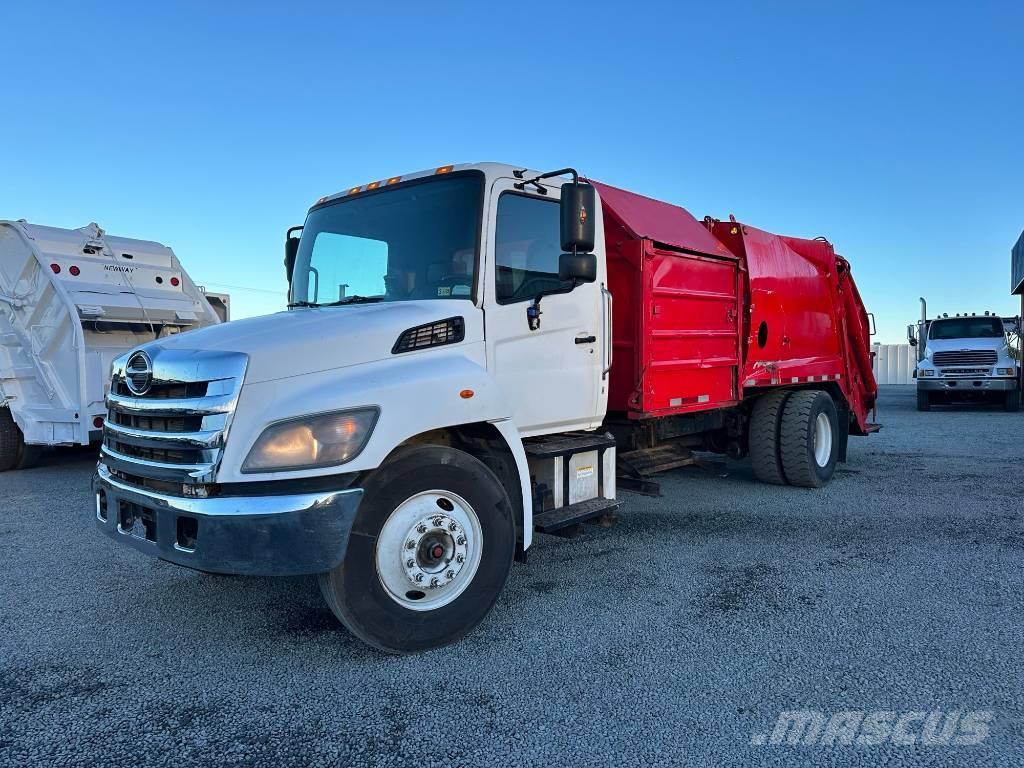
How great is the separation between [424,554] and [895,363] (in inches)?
1324

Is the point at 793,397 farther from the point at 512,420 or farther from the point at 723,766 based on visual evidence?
the point at 723,766

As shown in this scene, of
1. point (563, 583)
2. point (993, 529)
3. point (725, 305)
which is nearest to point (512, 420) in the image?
point (563, 583)

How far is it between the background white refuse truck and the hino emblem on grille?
5598mm

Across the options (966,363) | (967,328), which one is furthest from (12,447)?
(967,328)

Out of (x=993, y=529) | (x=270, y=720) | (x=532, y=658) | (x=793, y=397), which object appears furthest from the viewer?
(x=793, y=397)

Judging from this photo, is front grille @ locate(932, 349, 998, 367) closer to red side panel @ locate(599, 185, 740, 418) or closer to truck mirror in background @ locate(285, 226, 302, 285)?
red side panel @ locate(599, 185, 740, 418)

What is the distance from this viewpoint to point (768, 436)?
7867 mm

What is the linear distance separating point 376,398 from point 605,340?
2.05m

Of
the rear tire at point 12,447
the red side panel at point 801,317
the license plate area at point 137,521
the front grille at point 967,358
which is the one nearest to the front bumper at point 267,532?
the license plate area at point 137,521

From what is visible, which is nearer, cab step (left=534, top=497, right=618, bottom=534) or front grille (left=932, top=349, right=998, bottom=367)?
cab step (left=534, top=497, right=618, bottom=534)

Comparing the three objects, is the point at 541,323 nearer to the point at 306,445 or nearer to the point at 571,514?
the point at 571,514

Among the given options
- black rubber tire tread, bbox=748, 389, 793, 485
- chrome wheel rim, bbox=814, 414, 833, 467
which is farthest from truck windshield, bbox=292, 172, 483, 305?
chrome wheel rim, bbox=814, 414, 833, 467

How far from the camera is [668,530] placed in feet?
20.3

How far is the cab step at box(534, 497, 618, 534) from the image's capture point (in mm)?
4555
